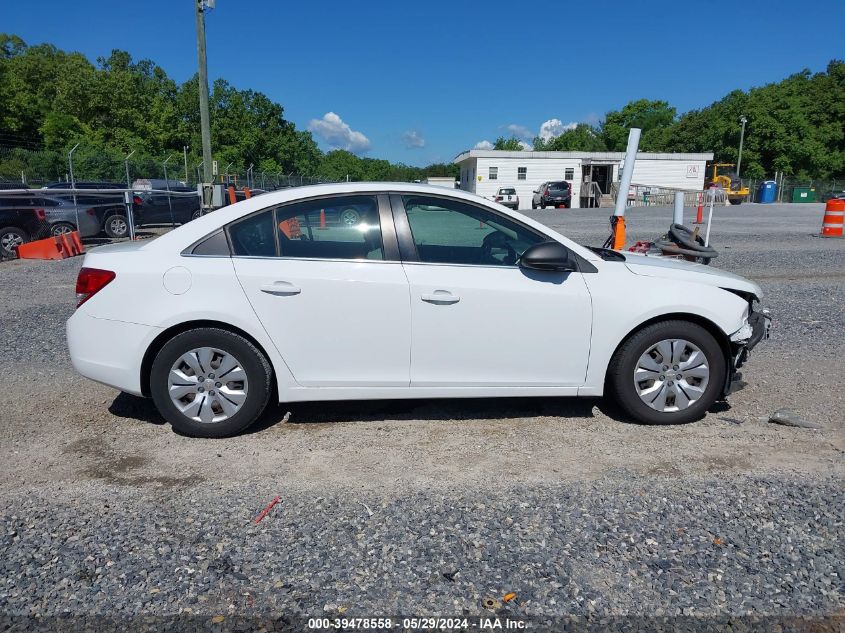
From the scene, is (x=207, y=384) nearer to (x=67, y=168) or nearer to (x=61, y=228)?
(x=61, y=228)

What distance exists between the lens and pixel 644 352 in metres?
4.17

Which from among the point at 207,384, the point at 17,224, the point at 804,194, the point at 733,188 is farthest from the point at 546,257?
the point at 804,194

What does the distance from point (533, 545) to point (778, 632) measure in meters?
0.99

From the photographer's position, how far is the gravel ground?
256 centimetres

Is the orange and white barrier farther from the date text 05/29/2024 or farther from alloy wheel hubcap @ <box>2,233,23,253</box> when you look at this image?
the date text 05/29/2024

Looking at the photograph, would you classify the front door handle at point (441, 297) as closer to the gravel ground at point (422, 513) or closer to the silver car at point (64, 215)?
the gravel ground at point (422, 513)

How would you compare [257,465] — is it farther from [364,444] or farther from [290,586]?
[290,586]

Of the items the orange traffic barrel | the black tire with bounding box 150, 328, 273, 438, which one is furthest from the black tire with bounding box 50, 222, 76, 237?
the orange traffic barrel

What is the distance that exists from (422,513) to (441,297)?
4.50ft

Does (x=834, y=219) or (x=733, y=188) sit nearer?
(x=834, y=219)

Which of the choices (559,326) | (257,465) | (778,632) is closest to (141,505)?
(257,465)

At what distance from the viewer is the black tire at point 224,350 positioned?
13.1 feet

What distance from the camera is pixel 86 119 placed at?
6197cm

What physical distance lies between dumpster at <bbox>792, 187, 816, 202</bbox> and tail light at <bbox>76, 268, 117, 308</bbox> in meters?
60.9
